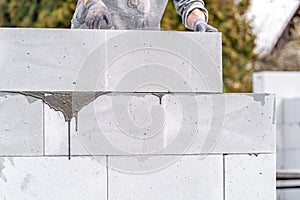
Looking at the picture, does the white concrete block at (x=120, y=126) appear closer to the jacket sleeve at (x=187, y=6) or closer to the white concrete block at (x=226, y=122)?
the white concrete block at (x=226, y=122)

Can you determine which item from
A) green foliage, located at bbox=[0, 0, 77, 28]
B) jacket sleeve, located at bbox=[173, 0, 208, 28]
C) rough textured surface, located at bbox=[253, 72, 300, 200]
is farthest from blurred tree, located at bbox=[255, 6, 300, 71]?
jacket sleeve, located at bbox=[173, 0, 208, 28]

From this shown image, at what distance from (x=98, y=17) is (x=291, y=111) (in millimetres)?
8569

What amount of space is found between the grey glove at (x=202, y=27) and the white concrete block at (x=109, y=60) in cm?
17

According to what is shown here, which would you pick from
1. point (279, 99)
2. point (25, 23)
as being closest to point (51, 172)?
point (279, 99)

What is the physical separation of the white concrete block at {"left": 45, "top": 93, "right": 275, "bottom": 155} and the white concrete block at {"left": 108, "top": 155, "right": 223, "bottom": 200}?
0.20 ft

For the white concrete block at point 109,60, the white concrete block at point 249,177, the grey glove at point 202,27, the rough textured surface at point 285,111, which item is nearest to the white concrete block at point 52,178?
the white concrete block at point 109,60

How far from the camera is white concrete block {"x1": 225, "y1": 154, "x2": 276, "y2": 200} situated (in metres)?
5.01

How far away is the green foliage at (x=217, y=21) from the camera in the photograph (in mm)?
14281

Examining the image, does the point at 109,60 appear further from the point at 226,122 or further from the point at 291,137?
the point at 291,137

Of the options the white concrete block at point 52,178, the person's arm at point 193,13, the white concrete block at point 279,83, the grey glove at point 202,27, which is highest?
the white concrete block at point 279,83

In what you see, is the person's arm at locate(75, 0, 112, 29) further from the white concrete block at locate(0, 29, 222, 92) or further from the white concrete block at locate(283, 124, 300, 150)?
the white concrete block at locate(283, 124, 300, 150)

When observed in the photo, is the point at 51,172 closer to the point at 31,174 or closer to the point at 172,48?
the point at 31,174

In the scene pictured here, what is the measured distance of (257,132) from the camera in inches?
200

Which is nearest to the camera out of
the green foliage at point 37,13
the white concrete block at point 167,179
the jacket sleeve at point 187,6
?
the white concrete block at point 167,179
